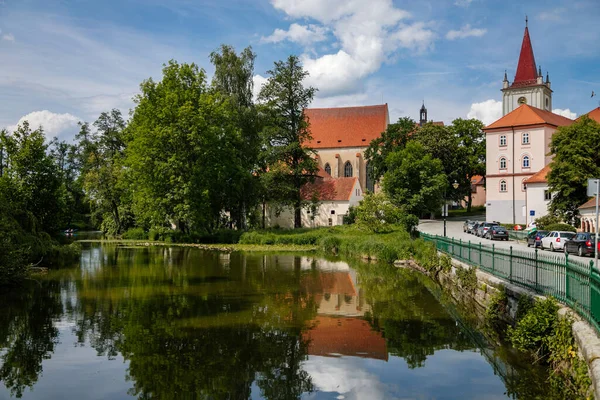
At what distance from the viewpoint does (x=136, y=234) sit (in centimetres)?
5400

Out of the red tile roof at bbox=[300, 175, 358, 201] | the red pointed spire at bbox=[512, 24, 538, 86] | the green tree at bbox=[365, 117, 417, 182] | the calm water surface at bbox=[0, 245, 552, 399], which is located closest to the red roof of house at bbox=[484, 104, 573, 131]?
the green tree at bbox=[365, 117, 417, 182]

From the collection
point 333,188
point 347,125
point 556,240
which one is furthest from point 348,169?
point 556,240

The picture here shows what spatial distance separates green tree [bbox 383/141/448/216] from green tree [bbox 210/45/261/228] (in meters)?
16.7

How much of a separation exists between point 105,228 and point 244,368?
55454 millimetres

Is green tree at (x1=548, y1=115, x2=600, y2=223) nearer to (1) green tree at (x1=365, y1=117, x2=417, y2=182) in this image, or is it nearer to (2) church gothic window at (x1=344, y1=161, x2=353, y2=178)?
(1) green tree at (x1=365, y1=117, x2=417, y2=182)

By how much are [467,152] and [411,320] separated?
56.4 metres

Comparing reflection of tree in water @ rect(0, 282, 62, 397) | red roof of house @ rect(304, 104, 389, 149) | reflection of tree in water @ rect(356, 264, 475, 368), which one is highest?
red roof of house @ rect(304, 104, 389, 149)

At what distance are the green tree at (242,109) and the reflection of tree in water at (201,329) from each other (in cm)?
2406

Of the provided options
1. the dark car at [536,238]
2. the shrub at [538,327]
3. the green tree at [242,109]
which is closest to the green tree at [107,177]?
the green tree at [242,109]

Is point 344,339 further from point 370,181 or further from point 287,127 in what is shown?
point 370,181

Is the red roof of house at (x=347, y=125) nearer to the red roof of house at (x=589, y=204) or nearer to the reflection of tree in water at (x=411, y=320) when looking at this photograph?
the red roof of house at (x=589, y=204)

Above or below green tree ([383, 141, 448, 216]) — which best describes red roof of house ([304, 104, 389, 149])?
above

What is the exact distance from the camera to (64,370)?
10297mm

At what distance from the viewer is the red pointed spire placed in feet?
239
